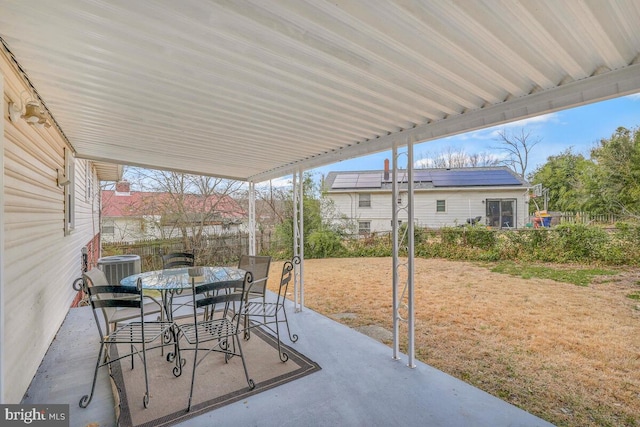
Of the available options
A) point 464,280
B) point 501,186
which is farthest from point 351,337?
point 501,186

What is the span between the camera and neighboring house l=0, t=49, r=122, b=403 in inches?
76.4

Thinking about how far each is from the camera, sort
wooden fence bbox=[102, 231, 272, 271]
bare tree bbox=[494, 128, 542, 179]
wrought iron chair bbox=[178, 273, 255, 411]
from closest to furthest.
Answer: wrought iron chair bbox=[178, 273, 255, 411] < wooden fence bbox=[102, 231, 272, 271] < bare tree bbox=[494, 128, 542, 179]

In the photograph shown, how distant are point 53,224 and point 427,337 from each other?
4765 mm

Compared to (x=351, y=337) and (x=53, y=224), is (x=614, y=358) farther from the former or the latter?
(x=53, y=224)

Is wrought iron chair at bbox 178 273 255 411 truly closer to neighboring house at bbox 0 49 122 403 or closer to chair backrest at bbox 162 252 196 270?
neighboring house at bbox 0 49 122 403

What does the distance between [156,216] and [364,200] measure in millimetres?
8526

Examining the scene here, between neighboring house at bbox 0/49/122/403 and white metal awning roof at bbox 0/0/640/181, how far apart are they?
31 cm

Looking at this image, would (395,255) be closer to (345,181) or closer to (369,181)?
(369,181)

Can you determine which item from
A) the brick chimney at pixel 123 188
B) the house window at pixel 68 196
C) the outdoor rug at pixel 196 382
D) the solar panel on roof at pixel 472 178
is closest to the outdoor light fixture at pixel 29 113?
the house window at pixel 68 196

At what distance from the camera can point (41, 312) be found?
9.27 feet

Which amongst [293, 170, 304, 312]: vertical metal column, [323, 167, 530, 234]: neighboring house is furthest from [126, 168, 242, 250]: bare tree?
[323, 167, 530, 234]: neighboring house

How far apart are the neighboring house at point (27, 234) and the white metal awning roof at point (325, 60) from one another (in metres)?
0.31

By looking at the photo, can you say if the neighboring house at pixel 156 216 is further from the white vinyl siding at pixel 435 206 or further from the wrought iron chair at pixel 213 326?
the wrought iron chair at pixel 213 326

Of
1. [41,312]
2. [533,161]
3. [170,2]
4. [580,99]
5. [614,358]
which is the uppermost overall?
[533,161]
